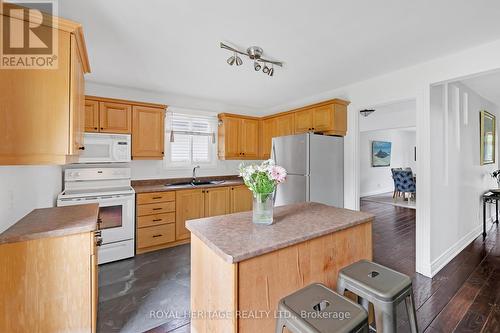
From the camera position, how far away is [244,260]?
3.64ft

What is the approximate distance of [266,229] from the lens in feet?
4.70

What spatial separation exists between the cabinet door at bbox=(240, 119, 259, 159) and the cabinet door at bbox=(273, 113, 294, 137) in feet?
1.64

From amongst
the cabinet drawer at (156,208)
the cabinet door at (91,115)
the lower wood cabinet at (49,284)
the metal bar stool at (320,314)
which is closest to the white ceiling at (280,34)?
the cabinet door at (91,115)

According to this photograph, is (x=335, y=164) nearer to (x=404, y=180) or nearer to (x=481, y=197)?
(x=481, y=197)

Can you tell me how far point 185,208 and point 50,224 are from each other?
2035 mm

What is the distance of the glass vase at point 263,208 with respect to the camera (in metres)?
1.51

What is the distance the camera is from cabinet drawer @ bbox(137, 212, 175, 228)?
3.13 metres

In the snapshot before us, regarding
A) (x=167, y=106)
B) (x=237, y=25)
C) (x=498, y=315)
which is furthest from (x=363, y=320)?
(x=167, y=106)

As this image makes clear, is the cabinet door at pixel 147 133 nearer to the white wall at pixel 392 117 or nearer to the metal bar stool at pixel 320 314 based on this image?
the metal bar stool at pixel 320 314

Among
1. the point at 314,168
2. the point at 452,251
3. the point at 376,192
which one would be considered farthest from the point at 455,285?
the point at 376,192

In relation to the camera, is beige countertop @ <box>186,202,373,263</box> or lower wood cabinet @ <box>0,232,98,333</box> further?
lower wood cabinet @ <box>0,232,98,333</box>

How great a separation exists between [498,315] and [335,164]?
215cm

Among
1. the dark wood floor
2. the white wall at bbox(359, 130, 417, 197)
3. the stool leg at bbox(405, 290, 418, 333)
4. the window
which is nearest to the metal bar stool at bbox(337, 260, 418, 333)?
the stool leg at bbox(405, 290, 418, 333)

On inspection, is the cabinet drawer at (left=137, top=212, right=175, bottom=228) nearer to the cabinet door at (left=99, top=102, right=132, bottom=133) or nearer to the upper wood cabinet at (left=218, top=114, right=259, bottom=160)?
the cabinet door at (left=99, top=102, right=132, bottom=133)
